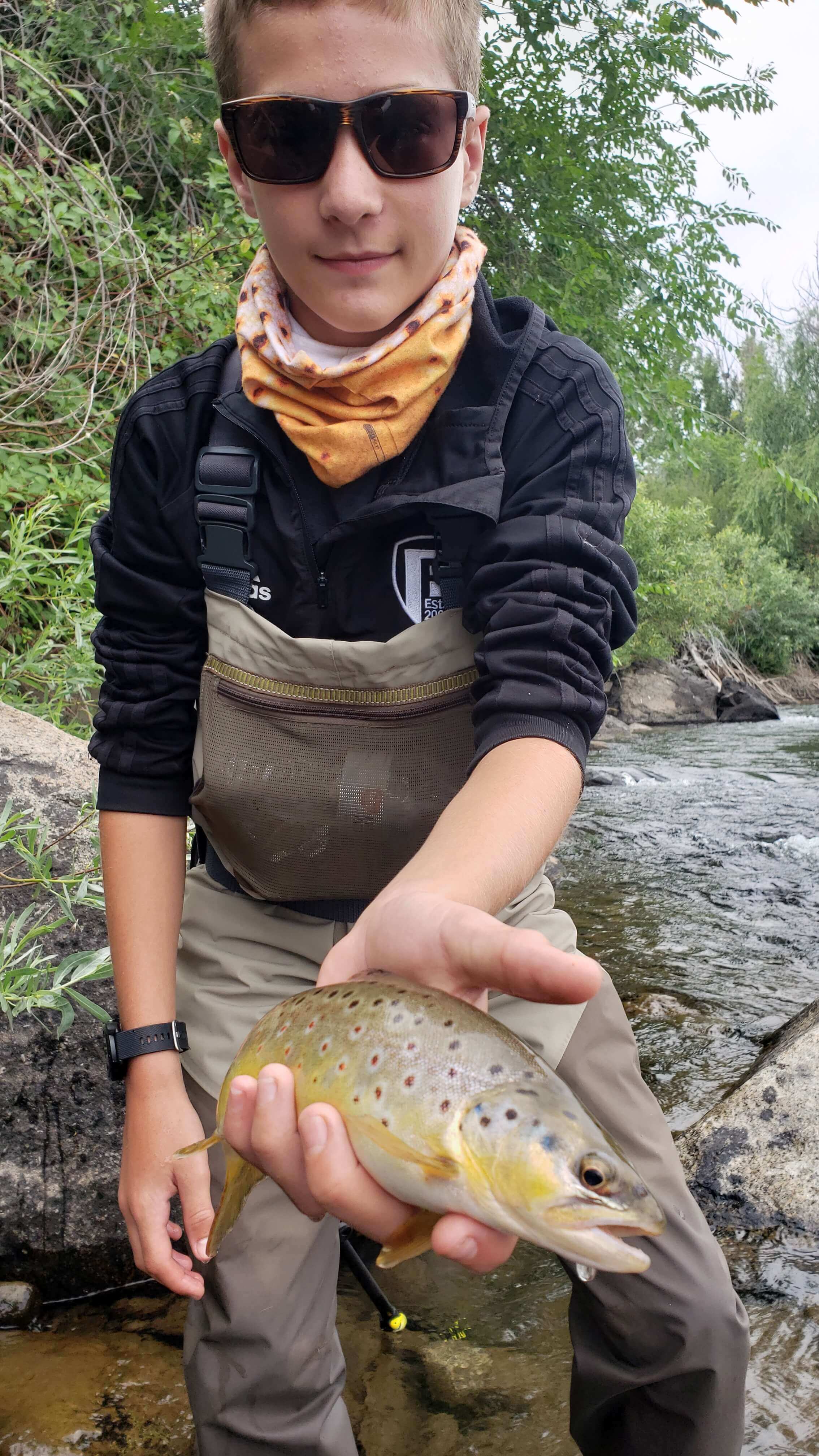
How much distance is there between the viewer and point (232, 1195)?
1503 mm

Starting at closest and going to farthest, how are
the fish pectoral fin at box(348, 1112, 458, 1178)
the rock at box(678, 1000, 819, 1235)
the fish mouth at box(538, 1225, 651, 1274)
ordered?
the fish mouth at box(538, 1225, 651, 1274) → the fish pectoral fin at box(348, 1112, 458, 1178) → the rock at box(678, 1000, 819, 1235)

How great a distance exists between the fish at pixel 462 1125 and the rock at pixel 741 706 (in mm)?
22084

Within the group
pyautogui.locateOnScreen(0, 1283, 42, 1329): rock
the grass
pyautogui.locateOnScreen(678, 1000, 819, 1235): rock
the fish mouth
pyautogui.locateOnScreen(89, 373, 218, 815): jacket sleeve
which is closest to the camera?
the fish mouth

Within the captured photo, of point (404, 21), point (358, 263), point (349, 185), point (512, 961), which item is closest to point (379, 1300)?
point (512, 961)

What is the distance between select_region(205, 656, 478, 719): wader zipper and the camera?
6.28ft

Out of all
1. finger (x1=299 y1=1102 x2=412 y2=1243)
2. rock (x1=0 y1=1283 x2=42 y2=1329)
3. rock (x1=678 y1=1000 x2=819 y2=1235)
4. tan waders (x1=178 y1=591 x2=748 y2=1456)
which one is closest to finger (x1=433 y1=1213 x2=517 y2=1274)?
finger (x1=299 y1=1102 x2=412 y2=1243)

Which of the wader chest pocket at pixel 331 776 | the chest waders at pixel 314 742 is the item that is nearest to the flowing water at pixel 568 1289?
the chest waders at pixel 314 742

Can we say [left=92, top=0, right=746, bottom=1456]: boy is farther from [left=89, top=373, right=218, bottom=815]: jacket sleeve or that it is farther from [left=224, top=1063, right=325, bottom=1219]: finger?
[left=224, top=1063, right=325, bottom=1219]: finger

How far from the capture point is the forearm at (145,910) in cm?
192

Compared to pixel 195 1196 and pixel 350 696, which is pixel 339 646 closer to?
pixel 350 696

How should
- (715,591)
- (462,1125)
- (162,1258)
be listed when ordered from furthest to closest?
(715,591), (162,1258), (462,1125)

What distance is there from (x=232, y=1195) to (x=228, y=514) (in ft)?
3.64

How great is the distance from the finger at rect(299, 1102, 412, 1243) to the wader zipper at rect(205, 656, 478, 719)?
835 mm

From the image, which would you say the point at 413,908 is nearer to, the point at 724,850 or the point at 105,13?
the point at 724,850
